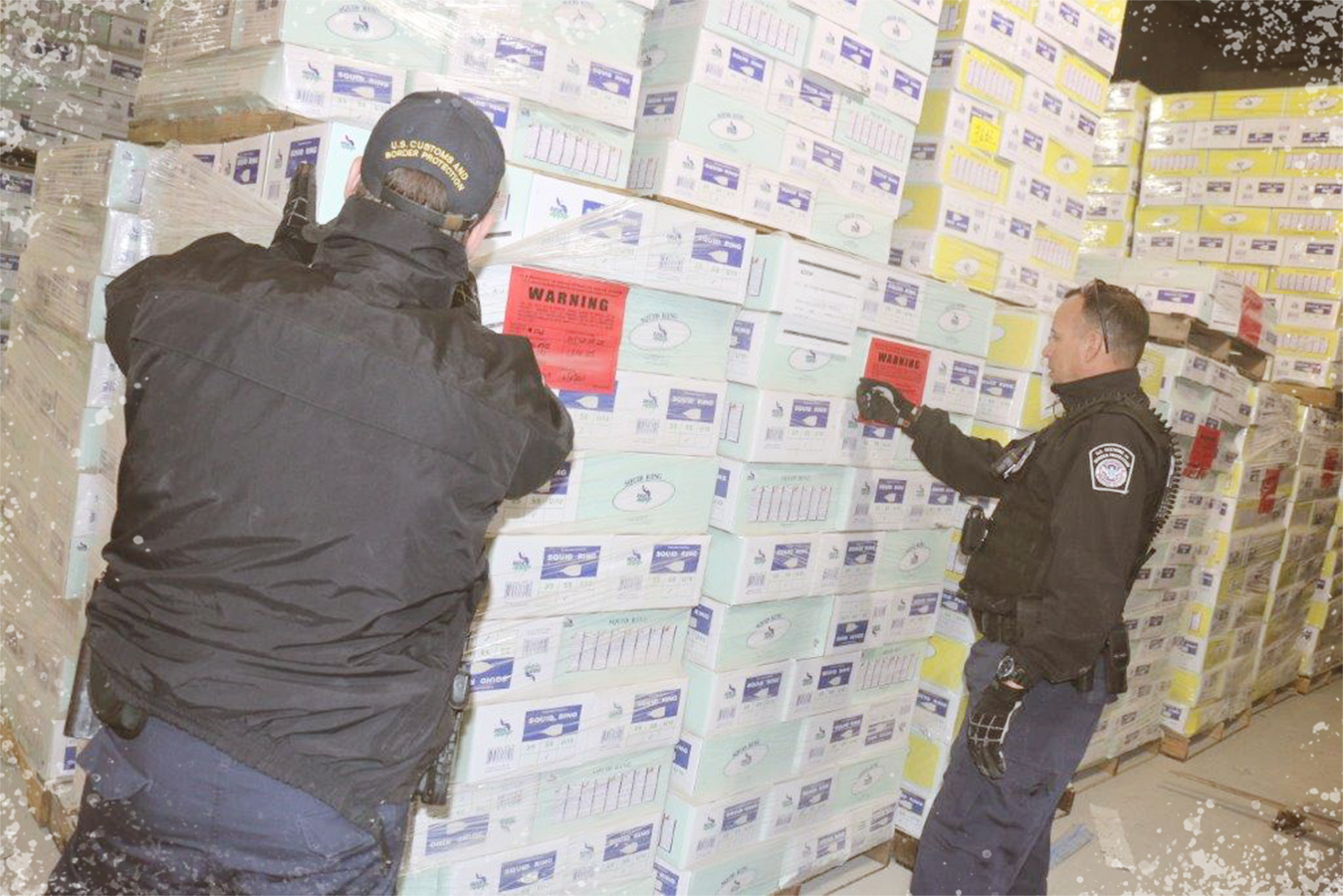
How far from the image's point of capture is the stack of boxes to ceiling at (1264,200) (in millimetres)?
6387

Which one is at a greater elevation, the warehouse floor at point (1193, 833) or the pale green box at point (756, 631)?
the pale green box at point (756, 631)

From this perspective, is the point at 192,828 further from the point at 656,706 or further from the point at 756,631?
the point at 756,631

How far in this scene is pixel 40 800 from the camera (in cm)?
295

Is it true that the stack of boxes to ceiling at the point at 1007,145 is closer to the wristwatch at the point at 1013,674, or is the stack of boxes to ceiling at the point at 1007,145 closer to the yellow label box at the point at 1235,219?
the wristwatch at the point at 1013,674

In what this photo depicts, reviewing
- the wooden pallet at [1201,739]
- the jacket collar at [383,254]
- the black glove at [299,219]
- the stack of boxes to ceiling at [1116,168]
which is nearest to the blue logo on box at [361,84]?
the black glove at [299,219]

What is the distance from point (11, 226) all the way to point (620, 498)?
2.98 m

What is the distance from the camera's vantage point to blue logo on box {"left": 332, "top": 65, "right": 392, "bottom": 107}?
2.29m

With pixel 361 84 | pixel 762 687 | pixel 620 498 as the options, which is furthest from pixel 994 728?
pixel 361 84

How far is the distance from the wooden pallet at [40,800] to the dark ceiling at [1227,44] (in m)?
9.14

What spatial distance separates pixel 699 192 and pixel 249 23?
49.9 inches

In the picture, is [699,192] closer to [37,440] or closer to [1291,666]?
[37,440]

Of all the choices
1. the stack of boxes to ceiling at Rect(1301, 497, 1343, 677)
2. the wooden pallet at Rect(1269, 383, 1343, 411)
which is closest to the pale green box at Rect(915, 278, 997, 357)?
the wooden pallet at Rect(1269, 383, 1343, 411)

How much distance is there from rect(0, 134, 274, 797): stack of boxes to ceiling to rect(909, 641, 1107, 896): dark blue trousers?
253 centimetres

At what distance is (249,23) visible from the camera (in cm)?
232
